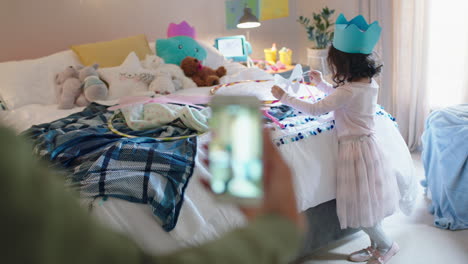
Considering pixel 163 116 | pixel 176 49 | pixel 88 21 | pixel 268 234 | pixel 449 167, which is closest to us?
pixel 268 234

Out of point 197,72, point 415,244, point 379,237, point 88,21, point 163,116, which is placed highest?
point 88,21

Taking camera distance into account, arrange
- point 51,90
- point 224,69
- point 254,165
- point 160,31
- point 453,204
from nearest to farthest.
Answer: point 254,165 → point 453,204 → point 51,90 → point 224,69 → point 160,31

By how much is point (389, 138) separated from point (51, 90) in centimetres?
212

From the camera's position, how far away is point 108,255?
0.37 meters

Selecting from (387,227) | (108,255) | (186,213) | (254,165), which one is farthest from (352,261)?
(108,255)

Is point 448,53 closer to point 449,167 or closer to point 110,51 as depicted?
point 449,167

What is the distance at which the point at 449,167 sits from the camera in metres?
2.06

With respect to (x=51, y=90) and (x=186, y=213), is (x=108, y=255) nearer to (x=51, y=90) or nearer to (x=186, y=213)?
A: (x=186, y=213)

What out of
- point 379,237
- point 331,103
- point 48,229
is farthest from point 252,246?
point 379,237

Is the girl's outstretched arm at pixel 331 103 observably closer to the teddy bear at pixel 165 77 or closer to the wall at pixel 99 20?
the teddy bear at pixel 165 77

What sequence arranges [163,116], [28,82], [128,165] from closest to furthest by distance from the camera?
[128,165] < [163,116] < [28,82]

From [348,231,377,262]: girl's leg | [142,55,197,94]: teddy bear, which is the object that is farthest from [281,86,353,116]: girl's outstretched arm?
[142,55,197,94]: teddy bear

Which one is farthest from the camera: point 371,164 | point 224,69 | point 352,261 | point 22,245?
point 224,69

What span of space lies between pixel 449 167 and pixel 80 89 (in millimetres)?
2197
